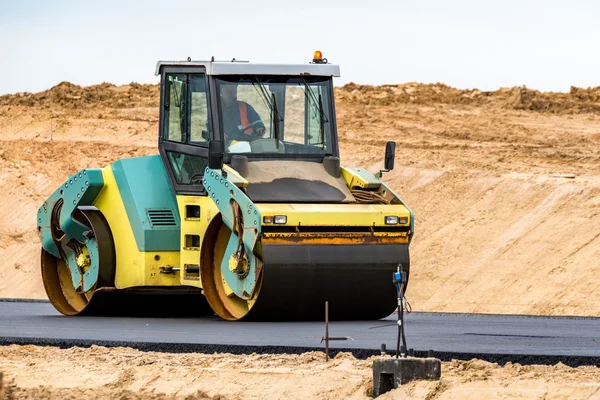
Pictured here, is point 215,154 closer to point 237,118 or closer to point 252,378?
point 237,118

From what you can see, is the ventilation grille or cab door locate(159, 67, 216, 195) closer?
cab door locate(159, 67, 216, 195)

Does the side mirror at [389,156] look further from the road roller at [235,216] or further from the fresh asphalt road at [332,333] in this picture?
the fresh asphalt road at [332,333]

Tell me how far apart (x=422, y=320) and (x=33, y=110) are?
100ft

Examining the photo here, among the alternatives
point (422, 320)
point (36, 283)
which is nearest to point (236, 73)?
point (422, 320)

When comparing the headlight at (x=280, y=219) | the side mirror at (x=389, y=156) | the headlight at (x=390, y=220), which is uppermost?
the side mirror at (x=389, y=156)

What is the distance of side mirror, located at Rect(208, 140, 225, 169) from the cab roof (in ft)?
3.34

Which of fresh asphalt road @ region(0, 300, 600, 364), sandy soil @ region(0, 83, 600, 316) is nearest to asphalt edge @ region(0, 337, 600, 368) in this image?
fresh asphalt road @ region(0, 300, 600, 364)

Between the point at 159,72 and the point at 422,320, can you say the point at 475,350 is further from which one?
the point at 159,72

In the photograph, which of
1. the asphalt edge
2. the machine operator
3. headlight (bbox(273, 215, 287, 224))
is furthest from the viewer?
the machine operator

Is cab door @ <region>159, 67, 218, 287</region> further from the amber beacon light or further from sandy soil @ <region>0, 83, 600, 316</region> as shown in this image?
sandy soil @ <region>0, 83, 600, 316</region>

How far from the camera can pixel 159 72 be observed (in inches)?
673

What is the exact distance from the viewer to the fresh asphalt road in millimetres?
11781

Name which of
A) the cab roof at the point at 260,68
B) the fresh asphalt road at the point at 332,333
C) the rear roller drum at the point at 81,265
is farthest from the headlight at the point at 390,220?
the rear roller drum at the point at 81,265

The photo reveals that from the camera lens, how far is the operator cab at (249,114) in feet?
52.6
